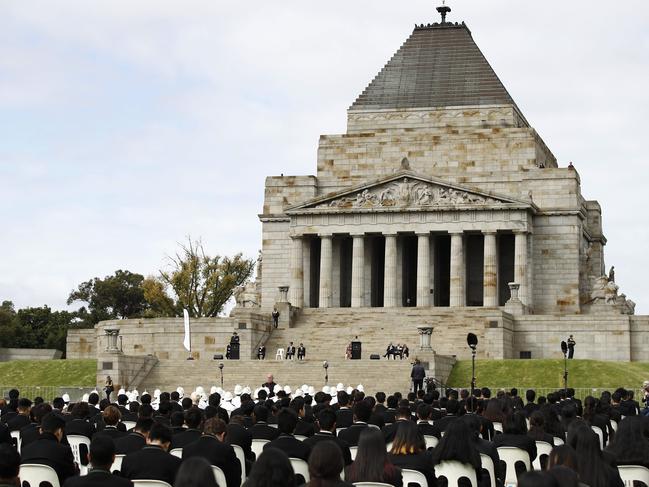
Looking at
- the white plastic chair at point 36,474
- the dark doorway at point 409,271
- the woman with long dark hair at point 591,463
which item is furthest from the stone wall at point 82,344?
the woman with long dark hair at point 591,463

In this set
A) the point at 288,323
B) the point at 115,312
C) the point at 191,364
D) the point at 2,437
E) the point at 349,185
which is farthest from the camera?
the point at 115,312

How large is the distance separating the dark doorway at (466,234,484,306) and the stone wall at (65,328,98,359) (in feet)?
78.5

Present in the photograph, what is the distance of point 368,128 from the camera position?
8962 cm

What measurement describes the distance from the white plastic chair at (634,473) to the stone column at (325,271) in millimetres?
67094

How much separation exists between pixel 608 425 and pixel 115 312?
366 ft

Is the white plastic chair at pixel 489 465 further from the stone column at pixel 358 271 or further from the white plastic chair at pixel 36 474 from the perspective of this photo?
the stone column at pixel 358 271

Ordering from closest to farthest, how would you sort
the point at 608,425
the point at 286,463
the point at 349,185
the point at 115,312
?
1. the point at 286,463
2. the point at 608,425
3. the point at 349,185
4. the point at 115,312

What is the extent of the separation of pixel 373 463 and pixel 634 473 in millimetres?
3594

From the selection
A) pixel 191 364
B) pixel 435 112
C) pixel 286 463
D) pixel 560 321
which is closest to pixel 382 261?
pixel 435 112

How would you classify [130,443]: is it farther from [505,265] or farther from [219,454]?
[505,265]

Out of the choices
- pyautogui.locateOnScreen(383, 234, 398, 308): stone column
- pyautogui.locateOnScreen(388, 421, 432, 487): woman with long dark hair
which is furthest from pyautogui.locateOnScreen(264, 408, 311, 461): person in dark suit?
pyautogui.locateOnScreen(383, 234, 398, 308): stone column

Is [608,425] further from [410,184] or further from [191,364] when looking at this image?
[410,184]

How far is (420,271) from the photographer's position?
265 ft

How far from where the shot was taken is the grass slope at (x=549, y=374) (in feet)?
185
